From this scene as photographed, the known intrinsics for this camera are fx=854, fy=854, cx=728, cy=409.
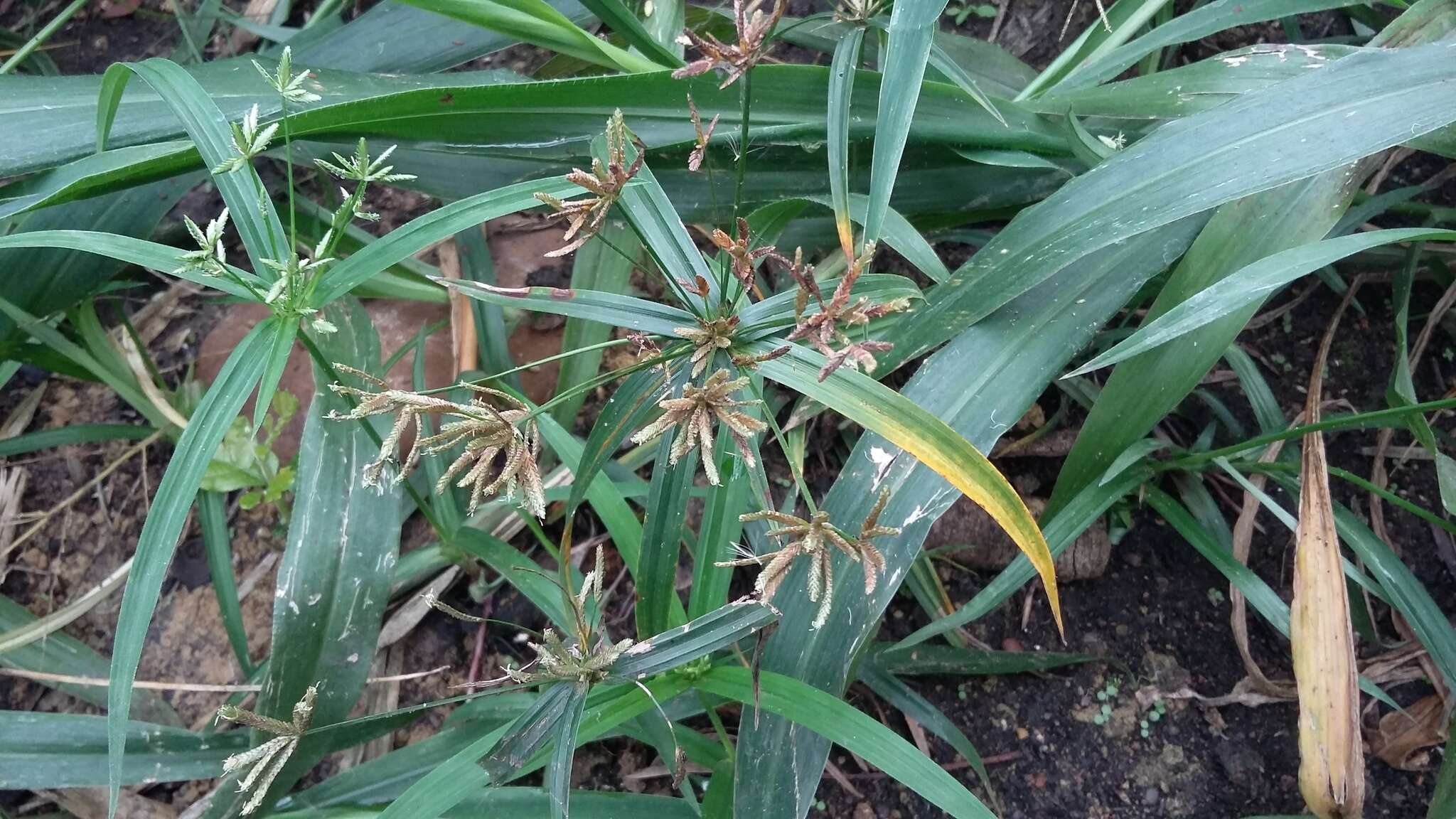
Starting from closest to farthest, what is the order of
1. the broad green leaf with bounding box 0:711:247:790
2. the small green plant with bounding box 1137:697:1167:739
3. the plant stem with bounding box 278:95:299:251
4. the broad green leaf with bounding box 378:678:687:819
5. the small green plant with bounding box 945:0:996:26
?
the plant stem with bounding box 278:95:299:251 → the broad green leaf with bounding box 378:678:687:819 → the broad green leaf with bounding box 0:711:247:790 → the small green plant with bounding box 1137:697:1167:739 → the small green plant with bounding box 945:0:996:26

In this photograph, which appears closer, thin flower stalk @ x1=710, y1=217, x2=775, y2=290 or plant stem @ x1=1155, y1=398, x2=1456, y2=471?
thin flower stalk @ x1=710, y1=217, x2=775, y2=290

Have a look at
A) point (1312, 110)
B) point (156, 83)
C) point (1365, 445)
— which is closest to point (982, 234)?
point (1312, 110)

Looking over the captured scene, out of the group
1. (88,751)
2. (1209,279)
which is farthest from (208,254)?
(1209,279)

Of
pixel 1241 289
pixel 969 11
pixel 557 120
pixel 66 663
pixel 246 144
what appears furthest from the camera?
pixel 969 11

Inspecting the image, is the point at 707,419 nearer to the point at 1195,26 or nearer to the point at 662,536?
the point at 662,536

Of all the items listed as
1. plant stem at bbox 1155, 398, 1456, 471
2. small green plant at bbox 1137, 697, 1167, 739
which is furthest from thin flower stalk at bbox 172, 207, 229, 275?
small green plant at bbox 1137, 697, 1167, 739

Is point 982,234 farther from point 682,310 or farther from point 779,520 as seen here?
point 779,520

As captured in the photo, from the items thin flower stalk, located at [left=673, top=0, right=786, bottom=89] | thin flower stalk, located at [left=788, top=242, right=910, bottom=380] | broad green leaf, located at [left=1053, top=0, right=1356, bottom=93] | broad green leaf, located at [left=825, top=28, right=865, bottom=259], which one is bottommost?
thin flower stalk, located at [left=788, top=242, right=910, bottom=380]

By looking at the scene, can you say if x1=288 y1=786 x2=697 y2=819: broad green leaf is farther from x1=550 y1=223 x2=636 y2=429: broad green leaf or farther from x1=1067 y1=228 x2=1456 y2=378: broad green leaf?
x1=1067 y1=228 x2=1456 y2=378: broad green leaf
